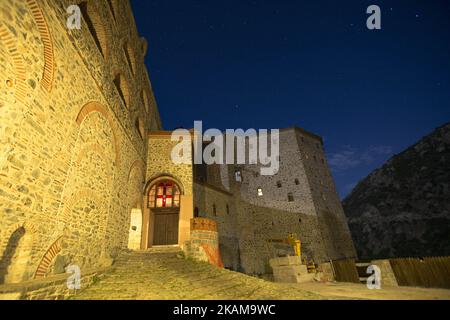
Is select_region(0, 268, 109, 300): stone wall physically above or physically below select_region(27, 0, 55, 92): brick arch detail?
below

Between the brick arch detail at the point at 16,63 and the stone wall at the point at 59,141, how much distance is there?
0.05 feet

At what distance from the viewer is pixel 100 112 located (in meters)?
7.14

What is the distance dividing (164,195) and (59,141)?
7293mm

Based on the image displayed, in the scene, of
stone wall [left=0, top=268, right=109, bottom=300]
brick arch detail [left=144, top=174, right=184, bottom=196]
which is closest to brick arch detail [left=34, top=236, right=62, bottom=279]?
stone wall [left=0, top=268, right=109, bottom=300]

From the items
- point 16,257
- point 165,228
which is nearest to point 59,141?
point 16,257

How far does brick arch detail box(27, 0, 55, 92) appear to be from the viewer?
175 inches

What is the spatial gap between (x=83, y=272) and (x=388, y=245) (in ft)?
135

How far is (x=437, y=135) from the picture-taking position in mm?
37906

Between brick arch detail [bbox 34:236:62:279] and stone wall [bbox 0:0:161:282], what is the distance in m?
0.02

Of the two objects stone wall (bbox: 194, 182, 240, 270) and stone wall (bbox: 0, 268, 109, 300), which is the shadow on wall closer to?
stone wall (bbox: 0, 268, 109, 300)

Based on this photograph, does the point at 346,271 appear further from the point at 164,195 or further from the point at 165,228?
the point at 164,195

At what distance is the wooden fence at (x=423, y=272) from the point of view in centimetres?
816

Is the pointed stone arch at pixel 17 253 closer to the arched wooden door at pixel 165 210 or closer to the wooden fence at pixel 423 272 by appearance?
the arched wooden door at pixel 165 210
